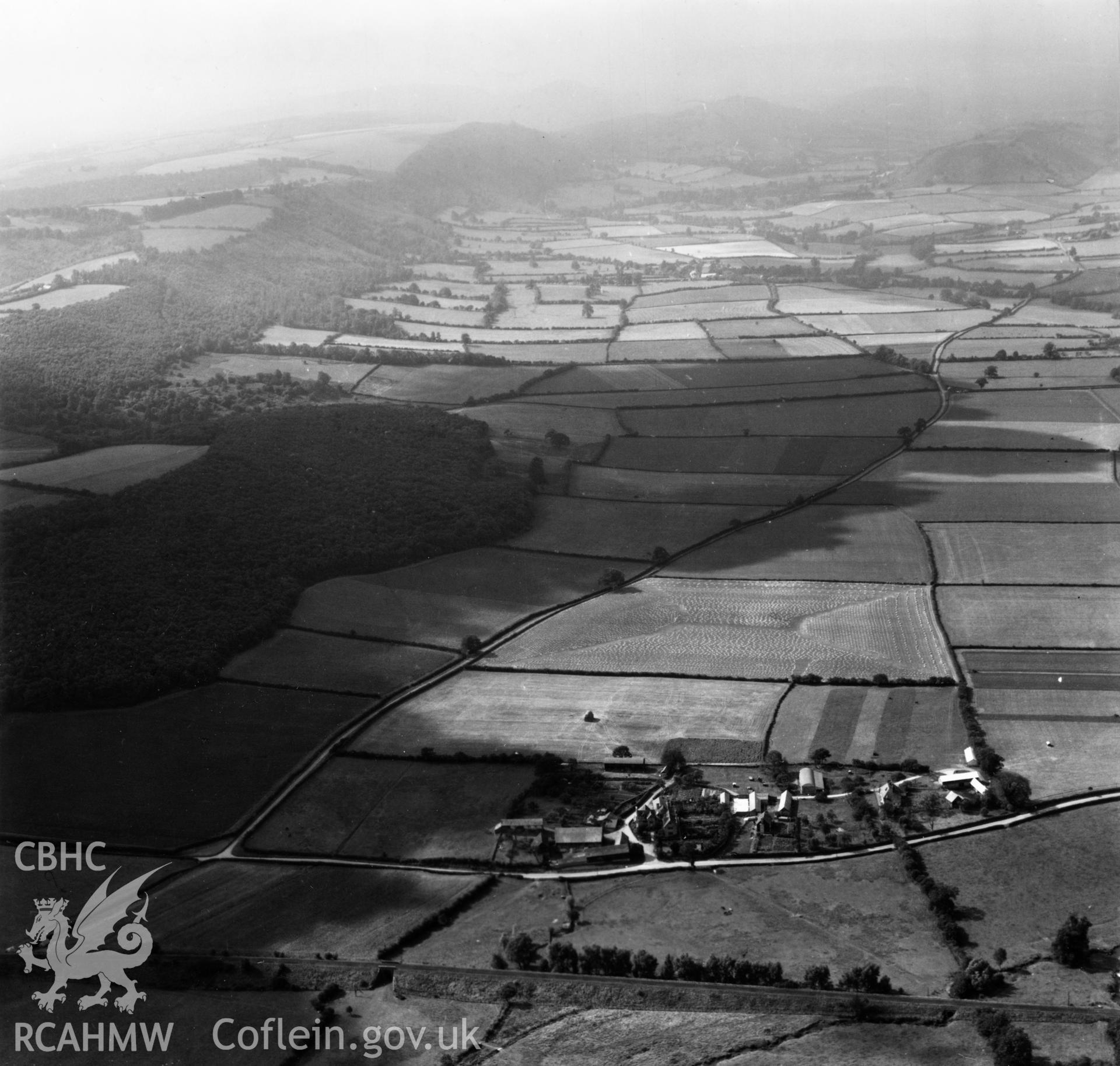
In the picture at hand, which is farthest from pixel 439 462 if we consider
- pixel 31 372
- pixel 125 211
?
pixel 125 211

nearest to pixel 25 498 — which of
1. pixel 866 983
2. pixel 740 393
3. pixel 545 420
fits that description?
pixel 545 420

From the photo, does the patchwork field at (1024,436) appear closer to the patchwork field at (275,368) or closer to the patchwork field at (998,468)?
the patchwork field at (998,468)

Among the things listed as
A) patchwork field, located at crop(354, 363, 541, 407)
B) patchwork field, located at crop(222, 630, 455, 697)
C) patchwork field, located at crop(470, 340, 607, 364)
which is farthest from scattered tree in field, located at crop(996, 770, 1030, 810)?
patchwork field, located at crop(470, 340, 607, 364)

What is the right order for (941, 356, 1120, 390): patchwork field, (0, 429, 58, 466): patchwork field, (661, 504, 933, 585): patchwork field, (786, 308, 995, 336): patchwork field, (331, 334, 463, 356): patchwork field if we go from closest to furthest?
(661, 504, 933, 585): patchwork field, (0, 429, 58, 466): patchwork field, (941, 356, 1120, 390): patchwork field, (331, 334, 463, 356): patchwork field, (786, 308, 995, 336): patchwork field

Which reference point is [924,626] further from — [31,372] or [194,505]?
[31,372]

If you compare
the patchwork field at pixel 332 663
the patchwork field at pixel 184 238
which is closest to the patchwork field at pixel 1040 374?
the patchwork field at pixel 332 663

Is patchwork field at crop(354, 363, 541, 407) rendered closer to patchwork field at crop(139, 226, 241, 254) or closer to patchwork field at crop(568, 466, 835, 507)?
patchwork field at crop(568, 466, 835, 507)
